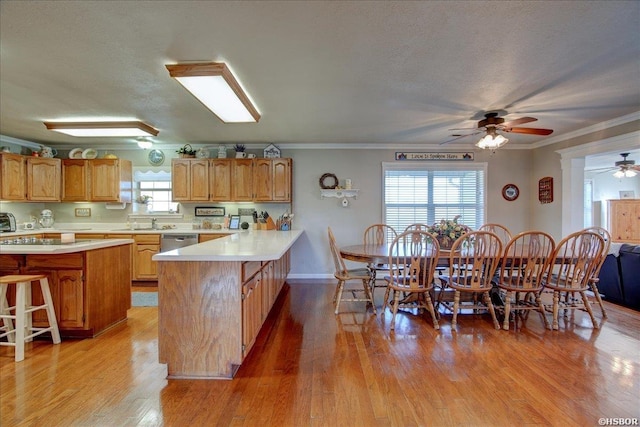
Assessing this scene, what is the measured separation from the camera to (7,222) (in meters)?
4.51

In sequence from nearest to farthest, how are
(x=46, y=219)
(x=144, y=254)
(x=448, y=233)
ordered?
(x=448, y=233) < (x=144, y=254) < (x=46, y=219)

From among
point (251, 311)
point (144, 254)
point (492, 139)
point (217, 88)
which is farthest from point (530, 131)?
point (144, 254)

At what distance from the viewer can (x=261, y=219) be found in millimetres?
5172

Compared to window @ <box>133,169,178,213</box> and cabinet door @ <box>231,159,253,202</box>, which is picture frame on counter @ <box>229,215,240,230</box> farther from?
window @ <box>133,169,178,213</box>

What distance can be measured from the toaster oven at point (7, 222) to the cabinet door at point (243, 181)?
10.3 feet

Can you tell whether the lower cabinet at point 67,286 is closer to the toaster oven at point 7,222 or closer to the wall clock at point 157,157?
the toaster oven at point 7,222

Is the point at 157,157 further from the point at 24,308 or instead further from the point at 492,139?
the point at 492,139

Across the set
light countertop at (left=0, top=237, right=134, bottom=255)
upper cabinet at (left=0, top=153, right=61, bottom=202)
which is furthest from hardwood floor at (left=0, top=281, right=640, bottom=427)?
upper cabinet at (left=0, top=153, right=61, bottom=202)

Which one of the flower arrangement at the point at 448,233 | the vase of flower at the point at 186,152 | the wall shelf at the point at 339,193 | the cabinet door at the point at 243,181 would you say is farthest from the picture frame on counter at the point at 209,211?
the flower arrangement at the point at 448,233

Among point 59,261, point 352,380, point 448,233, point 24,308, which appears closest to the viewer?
point 352,380

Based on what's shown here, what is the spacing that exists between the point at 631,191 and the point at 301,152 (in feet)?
27.9

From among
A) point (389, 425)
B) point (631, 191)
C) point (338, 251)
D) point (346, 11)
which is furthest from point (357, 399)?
point (631, 191)

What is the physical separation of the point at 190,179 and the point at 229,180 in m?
0.63

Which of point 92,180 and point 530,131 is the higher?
point 530,131
